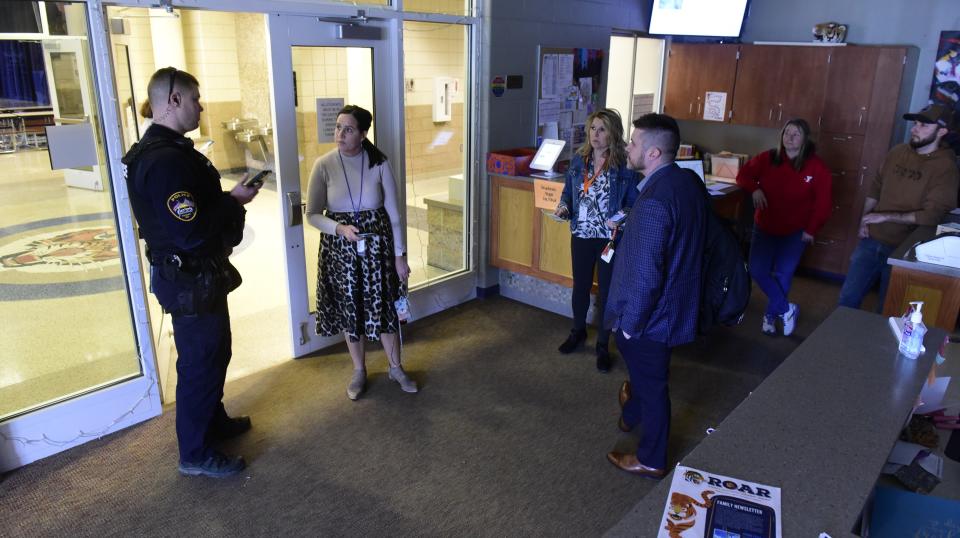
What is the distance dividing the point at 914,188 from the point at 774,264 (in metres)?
0.96

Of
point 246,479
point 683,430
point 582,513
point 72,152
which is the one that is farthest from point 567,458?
point 72,152

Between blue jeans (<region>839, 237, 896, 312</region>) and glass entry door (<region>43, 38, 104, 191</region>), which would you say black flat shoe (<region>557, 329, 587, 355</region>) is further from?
glass entry door (<region>43, 38, 104, 191</region>)

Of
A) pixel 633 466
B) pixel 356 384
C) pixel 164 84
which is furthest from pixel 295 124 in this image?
pixel 633 466

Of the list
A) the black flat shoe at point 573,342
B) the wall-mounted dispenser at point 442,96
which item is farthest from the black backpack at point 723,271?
the wall-mounted dispenser at point 442,96

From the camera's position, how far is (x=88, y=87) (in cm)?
273

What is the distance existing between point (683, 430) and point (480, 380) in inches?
42.9

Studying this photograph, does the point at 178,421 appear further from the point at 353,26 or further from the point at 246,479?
the point at 353,26

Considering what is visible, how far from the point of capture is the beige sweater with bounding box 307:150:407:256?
3.11m

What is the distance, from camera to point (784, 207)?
4012 mm

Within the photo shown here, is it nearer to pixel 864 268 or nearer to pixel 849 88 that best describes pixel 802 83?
pixel 849 88

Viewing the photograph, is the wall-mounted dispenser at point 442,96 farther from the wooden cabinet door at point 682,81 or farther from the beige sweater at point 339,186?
the wooden cabinet door at point 682,81

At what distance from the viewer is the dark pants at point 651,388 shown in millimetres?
2480

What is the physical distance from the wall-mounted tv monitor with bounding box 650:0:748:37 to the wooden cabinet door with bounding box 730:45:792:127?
0.81ft

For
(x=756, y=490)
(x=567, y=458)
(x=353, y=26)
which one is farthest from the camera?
(x=353, y=26)
